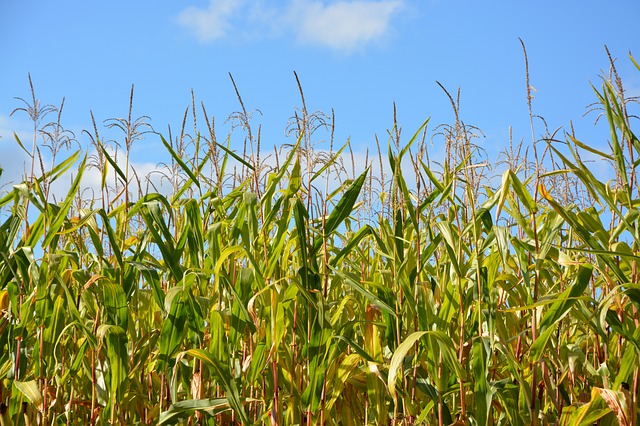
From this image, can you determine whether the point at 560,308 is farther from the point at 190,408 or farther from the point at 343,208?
the point at 190,408

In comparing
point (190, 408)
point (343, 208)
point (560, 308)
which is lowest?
point (190, 408)

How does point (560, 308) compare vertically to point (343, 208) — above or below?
below

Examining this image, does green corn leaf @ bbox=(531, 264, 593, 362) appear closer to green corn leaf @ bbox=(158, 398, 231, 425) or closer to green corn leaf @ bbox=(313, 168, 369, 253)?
green corn leaf @ bbox=(313, 168, 369, 253)

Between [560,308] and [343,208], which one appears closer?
[560,308]

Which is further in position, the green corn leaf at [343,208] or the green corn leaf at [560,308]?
the green corn leaf at [343,208]

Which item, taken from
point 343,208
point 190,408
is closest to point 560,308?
point 343,208

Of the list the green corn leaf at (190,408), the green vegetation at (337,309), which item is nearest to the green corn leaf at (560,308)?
the green vegetation at (337,309)

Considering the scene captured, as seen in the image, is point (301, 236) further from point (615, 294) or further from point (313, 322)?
point (615, 294)

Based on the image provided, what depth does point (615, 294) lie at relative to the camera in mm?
2072

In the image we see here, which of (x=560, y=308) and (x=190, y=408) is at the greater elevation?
(x=560, y=308)

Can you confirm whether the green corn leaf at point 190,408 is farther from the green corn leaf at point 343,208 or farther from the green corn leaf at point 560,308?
the green corn leaf at point 560,308

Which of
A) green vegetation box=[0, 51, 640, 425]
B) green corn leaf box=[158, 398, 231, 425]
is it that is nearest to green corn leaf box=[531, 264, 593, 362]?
green vegetation box=[0, 51, 640, 425]

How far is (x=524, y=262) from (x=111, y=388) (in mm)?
1551

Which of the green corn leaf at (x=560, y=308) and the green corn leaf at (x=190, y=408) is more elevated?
the green corn leaf at (x=560, y=308)
